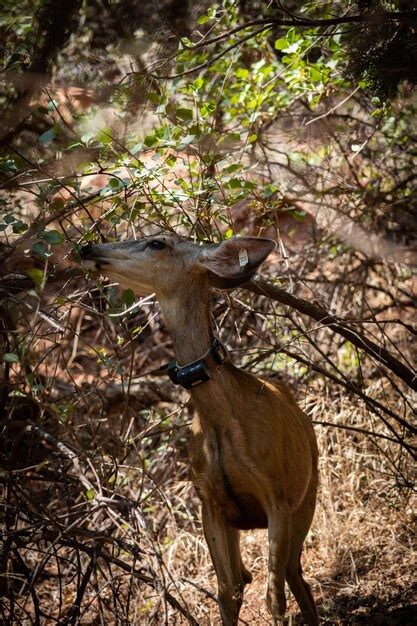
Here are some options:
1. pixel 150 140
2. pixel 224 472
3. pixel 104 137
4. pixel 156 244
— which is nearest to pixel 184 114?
pixel 150 140

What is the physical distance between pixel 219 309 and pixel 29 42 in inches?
107

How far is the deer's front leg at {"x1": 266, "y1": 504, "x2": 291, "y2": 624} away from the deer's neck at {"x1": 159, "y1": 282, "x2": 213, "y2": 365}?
104cm

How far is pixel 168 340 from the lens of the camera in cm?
1002

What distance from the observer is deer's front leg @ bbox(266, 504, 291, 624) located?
5062mm

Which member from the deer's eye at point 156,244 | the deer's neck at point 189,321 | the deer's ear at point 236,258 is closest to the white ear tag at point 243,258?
the deer's ear at point 236,258

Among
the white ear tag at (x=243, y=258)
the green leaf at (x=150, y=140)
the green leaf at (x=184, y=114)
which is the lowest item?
the white ear tag at (x=243, y=258)

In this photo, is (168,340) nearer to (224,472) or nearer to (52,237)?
(224,472)

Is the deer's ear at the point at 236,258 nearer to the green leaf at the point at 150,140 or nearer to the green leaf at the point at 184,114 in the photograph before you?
the green leaf at the point at 150,140

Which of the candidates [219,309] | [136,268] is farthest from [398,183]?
[136,268]

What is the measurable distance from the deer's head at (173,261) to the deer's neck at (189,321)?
58 millimetres

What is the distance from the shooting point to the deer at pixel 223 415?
5129mm

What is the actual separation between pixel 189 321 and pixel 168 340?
4.67 m

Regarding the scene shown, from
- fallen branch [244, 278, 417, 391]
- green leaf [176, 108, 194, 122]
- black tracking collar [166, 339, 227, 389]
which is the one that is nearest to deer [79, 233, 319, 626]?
black tracking collar [166, 339, 227, 389]

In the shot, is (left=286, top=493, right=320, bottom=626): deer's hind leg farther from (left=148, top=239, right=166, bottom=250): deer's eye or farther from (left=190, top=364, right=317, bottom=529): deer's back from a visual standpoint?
(left=148, top=239, right=166, bottom=250): deer's eye
